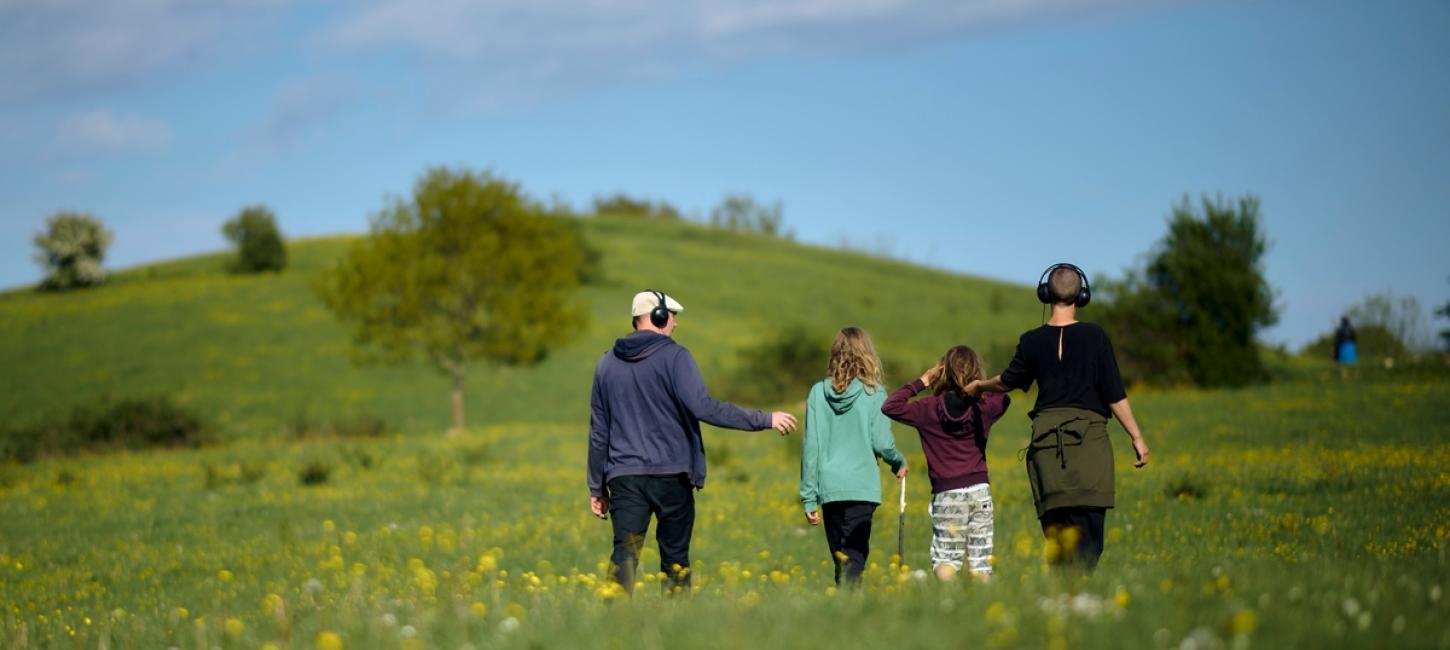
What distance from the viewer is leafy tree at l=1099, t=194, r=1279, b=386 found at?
139 ft

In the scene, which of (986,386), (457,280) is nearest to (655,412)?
(986,386)

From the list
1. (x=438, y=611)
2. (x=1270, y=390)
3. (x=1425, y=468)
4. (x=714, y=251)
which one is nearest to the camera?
(x=438, y=611)

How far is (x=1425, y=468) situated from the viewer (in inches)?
625

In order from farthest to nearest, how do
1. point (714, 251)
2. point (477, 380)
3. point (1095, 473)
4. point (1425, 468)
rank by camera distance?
1. point (714, 251)
2. point (477, 380)
3. point (1425, 468)
4. point (1095, 473)

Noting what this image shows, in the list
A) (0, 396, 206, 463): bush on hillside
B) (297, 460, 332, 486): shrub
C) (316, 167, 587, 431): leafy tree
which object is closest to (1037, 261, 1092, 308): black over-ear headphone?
(297, 460, 332, 486): shrub

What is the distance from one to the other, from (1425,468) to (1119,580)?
12.1m

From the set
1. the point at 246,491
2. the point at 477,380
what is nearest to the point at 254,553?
the point at 246,491

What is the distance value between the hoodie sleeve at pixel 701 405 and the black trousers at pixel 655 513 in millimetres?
476

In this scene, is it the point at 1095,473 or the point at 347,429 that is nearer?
the point at 1095,473

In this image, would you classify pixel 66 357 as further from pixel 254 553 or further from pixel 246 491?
pixel 254 553

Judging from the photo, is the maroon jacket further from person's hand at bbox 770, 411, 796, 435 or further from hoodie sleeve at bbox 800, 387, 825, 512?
person's hand at bbox 770, 411, 796, 435

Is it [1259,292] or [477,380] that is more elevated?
[1259,292]

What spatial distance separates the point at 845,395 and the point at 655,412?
1340mm

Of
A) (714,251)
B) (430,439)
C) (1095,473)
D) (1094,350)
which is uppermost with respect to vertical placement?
→ (714,251)
